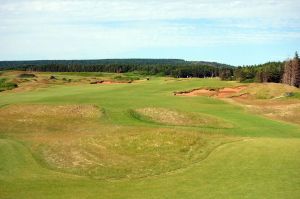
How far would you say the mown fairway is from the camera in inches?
782

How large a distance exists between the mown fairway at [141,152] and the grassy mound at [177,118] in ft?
0.30

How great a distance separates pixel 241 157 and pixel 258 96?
41.0m

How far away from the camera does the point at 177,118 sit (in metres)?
42.3

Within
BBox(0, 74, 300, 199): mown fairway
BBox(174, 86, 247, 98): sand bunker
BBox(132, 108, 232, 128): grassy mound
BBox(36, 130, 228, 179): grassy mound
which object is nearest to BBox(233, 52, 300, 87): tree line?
BBox(174, 86, 247, 98): sand bunker

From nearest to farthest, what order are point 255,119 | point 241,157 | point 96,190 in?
1. point 96,190
2. point 241,157
3. point 255,119

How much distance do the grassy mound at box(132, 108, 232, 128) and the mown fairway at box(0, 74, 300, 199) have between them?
0.09m

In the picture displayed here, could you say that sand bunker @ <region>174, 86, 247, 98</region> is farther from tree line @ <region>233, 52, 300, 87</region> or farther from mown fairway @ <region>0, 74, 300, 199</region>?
tree line @ <region>233, 52, 300, 87</region>

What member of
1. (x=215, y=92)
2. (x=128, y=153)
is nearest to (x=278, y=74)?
(x=215, y=92)

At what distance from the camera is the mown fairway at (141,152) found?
19859 mm

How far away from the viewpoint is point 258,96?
64.6 meters

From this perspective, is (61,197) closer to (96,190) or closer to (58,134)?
(96,190)

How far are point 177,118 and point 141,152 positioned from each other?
15.0 meters

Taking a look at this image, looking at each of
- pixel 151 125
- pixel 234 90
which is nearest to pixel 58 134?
pixel 151 125

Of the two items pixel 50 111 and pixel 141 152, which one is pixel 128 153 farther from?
pixel 50 111
